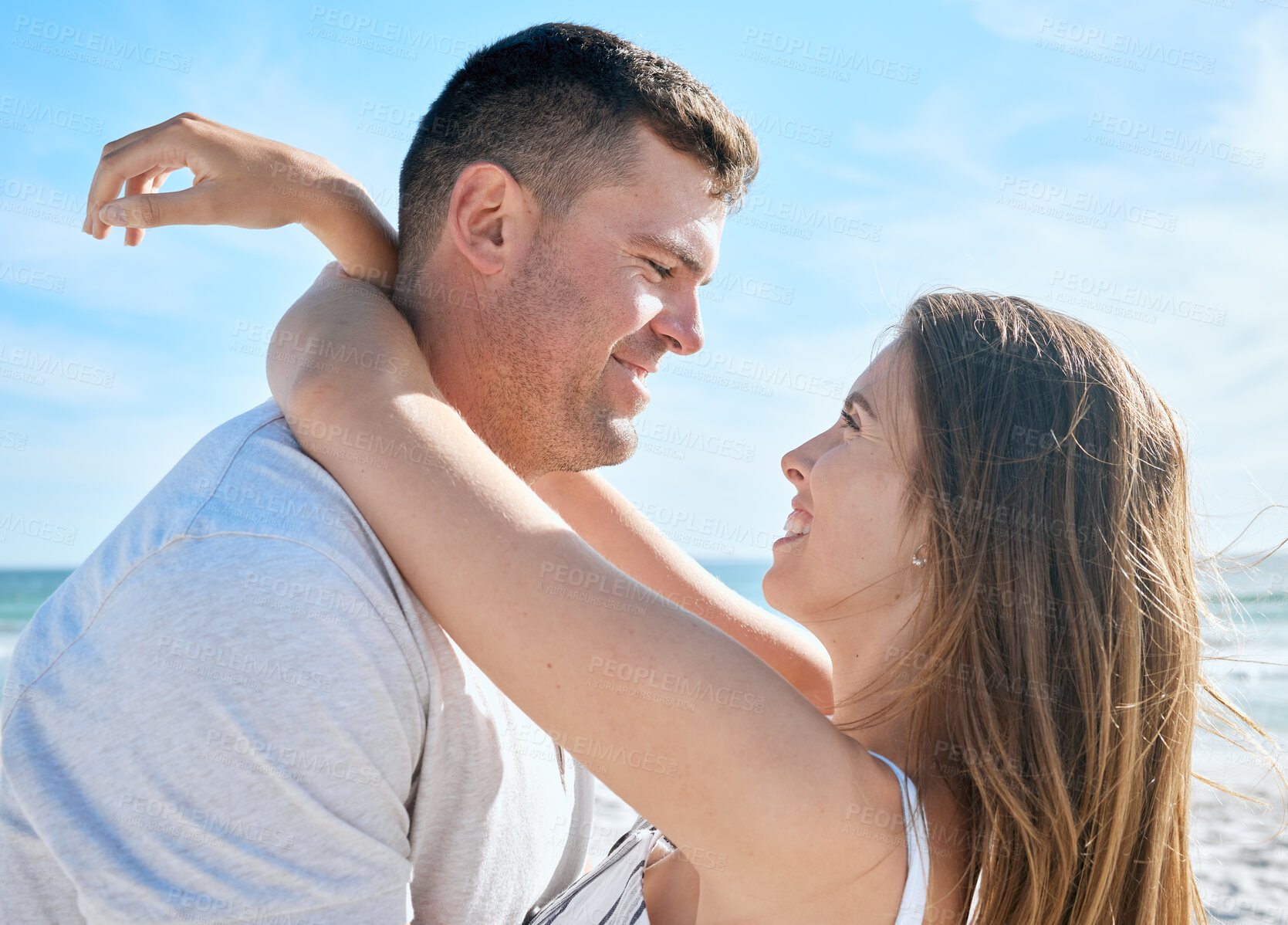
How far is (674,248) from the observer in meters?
2.71

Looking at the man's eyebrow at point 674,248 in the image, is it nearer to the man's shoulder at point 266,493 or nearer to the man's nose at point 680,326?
the man's nose at point 680,326

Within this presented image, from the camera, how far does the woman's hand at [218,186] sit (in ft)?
7.00

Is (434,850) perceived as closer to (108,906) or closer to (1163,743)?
(108,906)

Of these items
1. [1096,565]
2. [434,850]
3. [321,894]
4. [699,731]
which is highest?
[1096,565]

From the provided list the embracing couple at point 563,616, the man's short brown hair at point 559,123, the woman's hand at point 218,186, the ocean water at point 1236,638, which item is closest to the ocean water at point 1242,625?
the ocean water at point 1236,638

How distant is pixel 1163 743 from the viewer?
2.06 m

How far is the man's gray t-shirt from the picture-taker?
1499 millimetres

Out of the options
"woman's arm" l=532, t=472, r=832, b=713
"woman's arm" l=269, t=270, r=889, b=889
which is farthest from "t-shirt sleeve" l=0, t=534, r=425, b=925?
"woman's arm" l=532, t=472, r=832, b=713

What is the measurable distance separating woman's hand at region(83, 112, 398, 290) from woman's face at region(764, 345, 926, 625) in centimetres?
141

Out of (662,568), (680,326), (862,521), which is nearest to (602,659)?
(862,521)

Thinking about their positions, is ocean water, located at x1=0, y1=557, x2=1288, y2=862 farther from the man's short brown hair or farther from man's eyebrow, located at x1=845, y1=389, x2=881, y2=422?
the man's short brown hair

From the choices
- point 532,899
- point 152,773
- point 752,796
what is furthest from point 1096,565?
point 152,773

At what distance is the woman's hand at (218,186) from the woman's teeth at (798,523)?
1.39 m

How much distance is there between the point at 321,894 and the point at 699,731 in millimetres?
681
